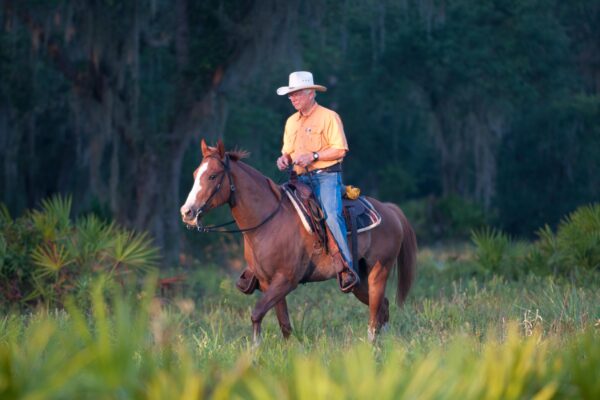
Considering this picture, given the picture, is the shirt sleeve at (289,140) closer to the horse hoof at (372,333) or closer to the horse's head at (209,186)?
the horse's head at (209,186)

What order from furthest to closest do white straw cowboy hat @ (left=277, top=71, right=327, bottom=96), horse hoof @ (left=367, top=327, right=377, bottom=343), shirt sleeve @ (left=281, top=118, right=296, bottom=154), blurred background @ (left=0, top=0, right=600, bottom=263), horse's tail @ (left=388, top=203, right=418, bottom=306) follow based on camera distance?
1. blurred background @ (left=0, top=0, right=600, bottom=263)
2. horse's tail @ (left=388, top=203, right=418, bottom=306)
3. shirt sleeve @ (left=281, top=118, right=296, bottom=154)
4. white straw cowboy hat @ (left=277, top=71, right=327, bottom=96)
5. horse hoof @ (left=367, top=327, right=377, bottom=343)

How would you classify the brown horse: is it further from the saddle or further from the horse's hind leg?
the horse's hind leg

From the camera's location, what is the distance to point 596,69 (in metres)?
35.3

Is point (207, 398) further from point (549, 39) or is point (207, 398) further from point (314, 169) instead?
point (549, 39)

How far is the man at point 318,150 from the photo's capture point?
10110mm

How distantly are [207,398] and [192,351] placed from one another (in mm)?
3234

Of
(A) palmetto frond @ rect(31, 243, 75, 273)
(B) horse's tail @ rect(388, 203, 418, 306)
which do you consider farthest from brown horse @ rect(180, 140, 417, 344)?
(A) palmetto frond @ rect(31, 243, 75, 273)

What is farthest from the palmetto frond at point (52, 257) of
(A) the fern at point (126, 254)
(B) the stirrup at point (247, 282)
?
(B) the stirrup at point (247, 282)

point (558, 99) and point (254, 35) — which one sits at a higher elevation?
point (254, 35)

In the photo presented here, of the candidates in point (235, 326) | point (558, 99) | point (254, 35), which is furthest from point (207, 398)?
point (558, 99)

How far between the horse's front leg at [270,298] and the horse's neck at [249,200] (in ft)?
1.88

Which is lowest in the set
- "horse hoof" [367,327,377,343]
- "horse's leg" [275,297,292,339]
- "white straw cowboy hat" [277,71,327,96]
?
"horse hoof" [367,327,377,343]

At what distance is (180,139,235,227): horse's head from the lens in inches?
362

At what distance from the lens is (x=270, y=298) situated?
9703mm
